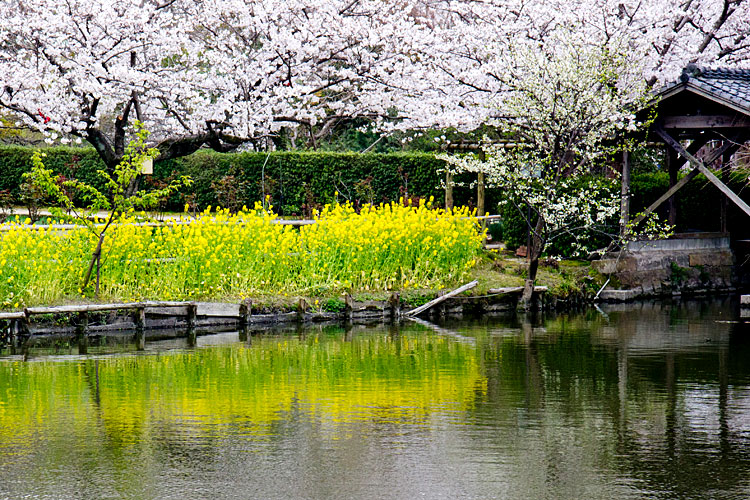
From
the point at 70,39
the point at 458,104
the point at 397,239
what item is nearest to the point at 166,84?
the point at 70,39

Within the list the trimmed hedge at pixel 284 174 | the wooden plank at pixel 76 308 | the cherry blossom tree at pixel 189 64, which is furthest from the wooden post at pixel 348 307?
the trimmed hedge at pixel 284 174

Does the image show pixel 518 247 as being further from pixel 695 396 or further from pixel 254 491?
pixel 254 491

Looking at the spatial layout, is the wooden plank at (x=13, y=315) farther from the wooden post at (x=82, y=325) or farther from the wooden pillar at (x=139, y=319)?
the wooden pillar at (x=139, y=319)

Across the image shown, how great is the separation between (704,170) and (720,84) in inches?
67.3

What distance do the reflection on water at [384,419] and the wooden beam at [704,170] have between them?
16.5 ft

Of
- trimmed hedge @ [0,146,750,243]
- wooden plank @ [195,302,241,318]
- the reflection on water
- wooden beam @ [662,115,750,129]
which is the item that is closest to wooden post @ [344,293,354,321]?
wooden plank @ [195,302,241,318]

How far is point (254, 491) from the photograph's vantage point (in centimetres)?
691

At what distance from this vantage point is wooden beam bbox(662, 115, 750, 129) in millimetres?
18875

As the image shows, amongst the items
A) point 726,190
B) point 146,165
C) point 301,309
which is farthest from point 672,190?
point 146,165

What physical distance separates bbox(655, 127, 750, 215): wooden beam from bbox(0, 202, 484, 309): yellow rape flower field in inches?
173

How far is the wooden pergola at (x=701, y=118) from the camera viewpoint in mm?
18484

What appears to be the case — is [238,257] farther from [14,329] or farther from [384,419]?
[384,419]

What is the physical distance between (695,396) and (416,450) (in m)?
3.80

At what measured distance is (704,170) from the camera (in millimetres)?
19312
